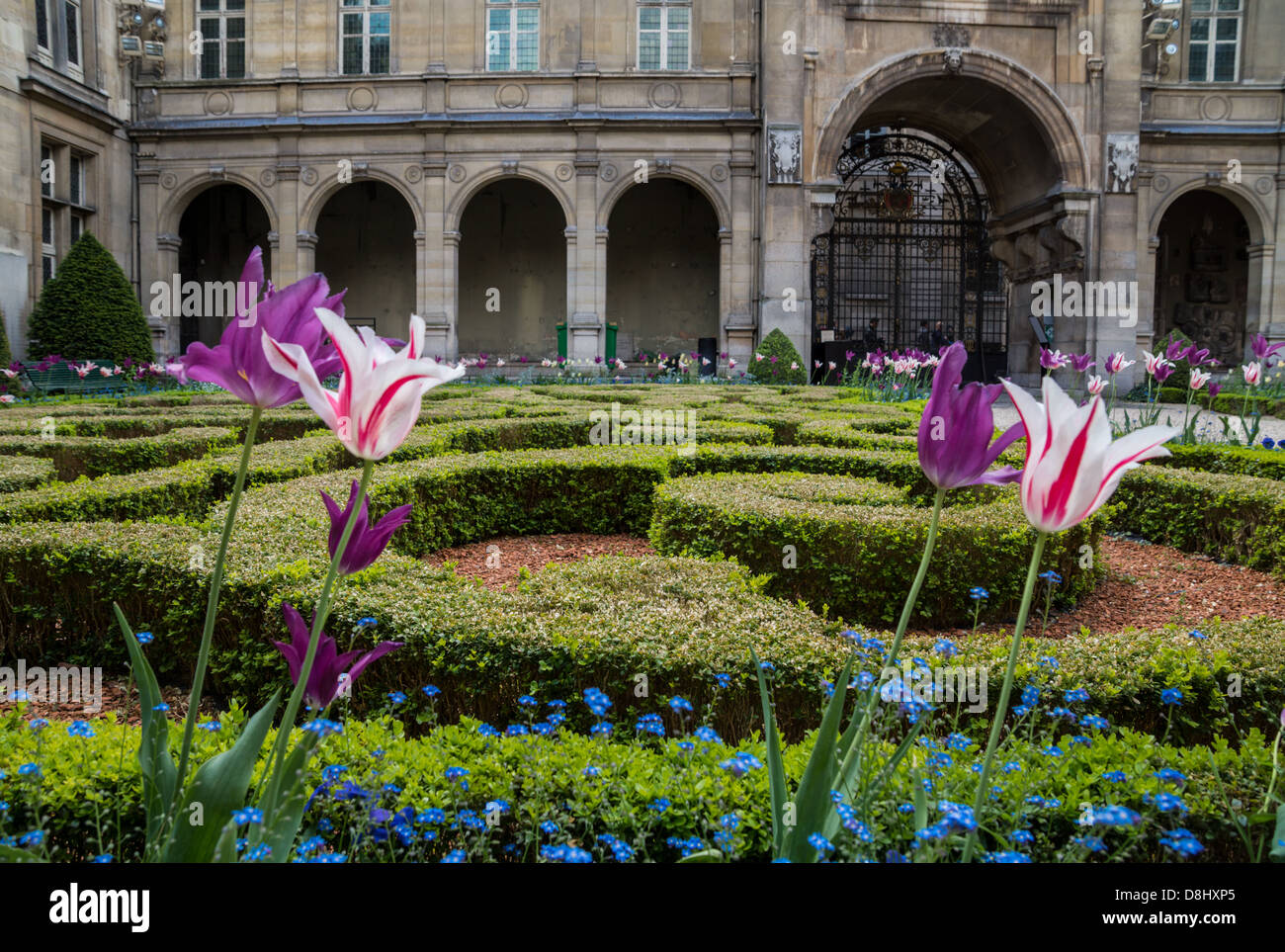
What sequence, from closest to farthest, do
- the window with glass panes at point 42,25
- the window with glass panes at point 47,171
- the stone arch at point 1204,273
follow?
the window with glass panes at point 42,25 < the window with glass panes at point 47,171 < the stone arch at point 1204,273

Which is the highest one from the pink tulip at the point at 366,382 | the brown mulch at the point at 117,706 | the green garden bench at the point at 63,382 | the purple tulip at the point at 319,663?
the green garden bench at the point at 63,382

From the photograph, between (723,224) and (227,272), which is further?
(227,272)

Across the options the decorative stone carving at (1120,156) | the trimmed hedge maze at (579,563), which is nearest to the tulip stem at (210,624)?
the trimmed hedge maze at (579,563)

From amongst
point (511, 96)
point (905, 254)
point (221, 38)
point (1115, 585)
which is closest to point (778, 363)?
point (511, 96)

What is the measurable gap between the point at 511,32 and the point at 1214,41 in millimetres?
15726

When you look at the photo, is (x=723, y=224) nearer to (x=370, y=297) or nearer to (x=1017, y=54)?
(x=1017, y=54)

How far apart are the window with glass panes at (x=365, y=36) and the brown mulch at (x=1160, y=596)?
1945cm

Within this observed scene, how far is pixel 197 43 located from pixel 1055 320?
19.7m

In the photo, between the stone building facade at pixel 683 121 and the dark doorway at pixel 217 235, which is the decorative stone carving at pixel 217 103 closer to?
the stone building facade at pixel 683 121

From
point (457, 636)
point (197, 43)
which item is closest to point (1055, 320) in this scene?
point (197, 43)

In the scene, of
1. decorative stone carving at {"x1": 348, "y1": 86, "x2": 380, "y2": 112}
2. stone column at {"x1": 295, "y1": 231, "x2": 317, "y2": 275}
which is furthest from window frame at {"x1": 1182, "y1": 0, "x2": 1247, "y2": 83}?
stone column at {"x1": 295, "y1": 231, "x2": 317, "y2": 275}

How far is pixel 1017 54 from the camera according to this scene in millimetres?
19484

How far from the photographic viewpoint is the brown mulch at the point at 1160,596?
15.5 feet

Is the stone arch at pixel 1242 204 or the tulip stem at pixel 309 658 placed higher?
the stone arch at pixel 1242 204
